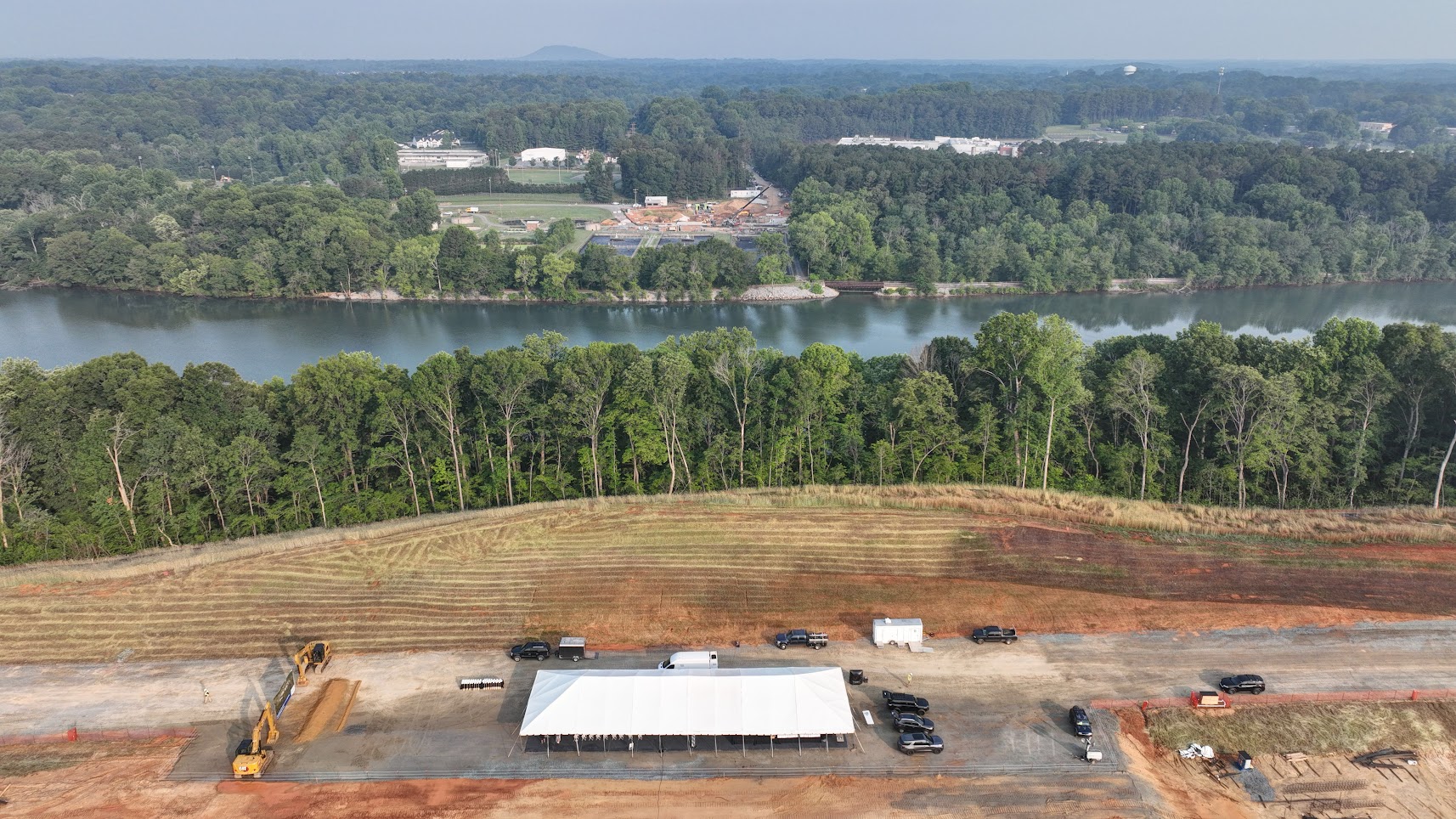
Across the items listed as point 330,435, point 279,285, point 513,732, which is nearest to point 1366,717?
point 513,732

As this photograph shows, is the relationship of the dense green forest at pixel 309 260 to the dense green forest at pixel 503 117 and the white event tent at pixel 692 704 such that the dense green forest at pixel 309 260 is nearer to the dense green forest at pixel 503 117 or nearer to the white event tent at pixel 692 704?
the dense green forest at pixel 503 117

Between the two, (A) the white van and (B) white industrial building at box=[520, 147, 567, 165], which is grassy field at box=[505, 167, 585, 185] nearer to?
(B) white industrial building at box=[520, 147, 567, 165]

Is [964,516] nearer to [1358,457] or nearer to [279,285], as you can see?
[1358,457]

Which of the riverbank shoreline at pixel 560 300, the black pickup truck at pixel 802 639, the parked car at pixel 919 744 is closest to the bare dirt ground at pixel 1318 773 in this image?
the parked car at pixel 919 744

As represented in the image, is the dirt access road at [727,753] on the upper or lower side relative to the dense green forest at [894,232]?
lower

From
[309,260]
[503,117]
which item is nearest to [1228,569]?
[309,260]

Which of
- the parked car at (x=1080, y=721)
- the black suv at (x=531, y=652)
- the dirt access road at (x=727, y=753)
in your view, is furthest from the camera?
the black suv at (x=531, y=652)
